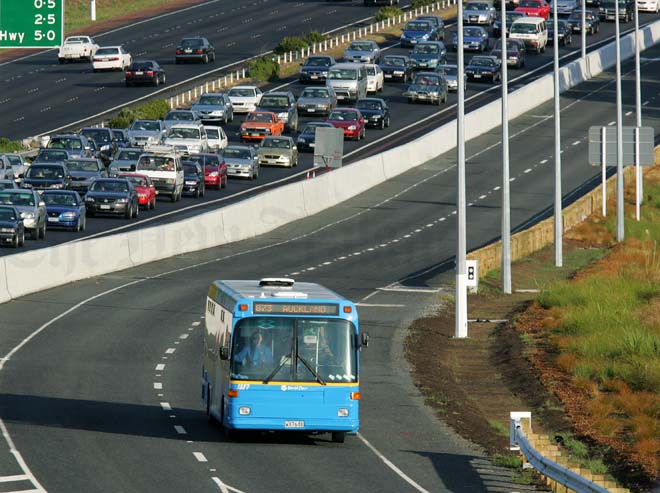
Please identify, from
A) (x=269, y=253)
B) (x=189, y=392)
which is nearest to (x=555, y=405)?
(x=189, y=392)

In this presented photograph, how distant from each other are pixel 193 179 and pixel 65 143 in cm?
565

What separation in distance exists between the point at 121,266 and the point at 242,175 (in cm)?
1861

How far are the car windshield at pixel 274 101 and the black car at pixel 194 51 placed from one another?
17.1m

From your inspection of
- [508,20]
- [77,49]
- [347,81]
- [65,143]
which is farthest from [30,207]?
[508,20]

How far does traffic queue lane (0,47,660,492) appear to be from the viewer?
20.1 metres

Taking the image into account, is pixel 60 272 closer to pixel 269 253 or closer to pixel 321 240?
pixel 269 253

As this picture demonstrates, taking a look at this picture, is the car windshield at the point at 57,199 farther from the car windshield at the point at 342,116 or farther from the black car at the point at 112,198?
the car windshield at the point at 342,116

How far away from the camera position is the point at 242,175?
6406 centimetres

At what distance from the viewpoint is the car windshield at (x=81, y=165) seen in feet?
192

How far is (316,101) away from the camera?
254 feet

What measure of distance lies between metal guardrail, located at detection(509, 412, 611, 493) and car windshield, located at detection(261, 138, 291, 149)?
151 feet

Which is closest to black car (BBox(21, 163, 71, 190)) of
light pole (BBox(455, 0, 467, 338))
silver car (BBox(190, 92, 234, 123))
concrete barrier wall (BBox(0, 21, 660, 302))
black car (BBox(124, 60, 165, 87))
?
concrete barrier wall (BBox(0, 21, 660, 302))

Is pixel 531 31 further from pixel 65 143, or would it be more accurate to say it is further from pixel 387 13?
pixel 65 143

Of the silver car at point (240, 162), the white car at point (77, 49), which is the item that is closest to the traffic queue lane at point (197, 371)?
the silver car at point (240, 162)
